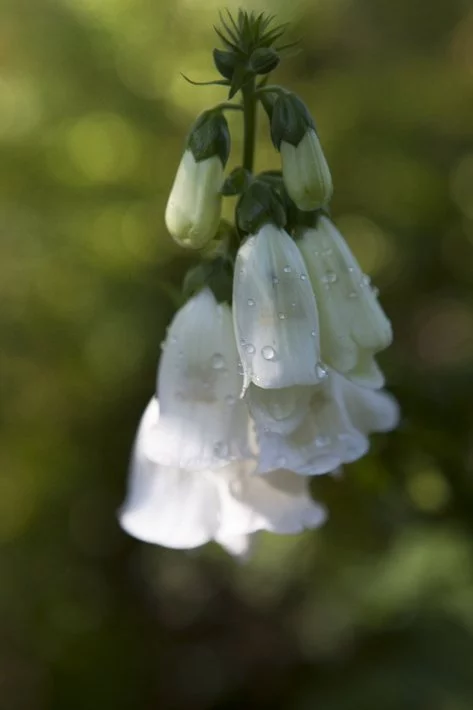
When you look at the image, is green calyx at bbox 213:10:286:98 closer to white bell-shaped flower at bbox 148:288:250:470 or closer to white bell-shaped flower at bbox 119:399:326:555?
white bell-shaped flower at bbox 148:288:250:470

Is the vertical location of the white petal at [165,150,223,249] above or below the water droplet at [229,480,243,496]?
above

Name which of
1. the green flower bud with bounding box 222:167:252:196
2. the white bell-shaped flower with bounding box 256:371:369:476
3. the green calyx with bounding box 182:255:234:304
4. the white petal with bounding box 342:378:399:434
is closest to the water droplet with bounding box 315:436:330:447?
the white bell-shaped flower with bounding box 256:371:369:476

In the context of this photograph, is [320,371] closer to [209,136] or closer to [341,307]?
[341,307]

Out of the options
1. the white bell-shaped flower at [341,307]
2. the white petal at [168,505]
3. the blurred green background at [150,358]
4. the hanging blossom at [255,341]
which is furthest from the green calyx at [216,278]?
the blurred green background at [150,358]

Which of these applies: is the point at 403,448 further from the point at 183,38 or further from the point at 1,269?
the point at 183,38

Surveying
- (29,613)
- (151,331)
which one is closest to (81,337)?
(151,331)
